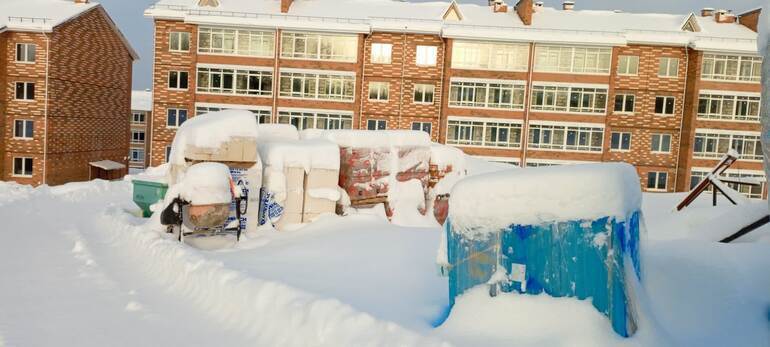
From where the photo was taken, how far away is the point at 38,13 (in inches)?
1292

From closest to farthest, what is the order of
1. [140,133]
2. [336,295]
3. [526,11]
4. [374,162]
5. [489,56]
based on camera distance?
[336,295]
[374,162]
[489,56]
[526,11]
[140,133]

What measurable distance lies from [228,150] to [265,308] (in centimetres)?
579

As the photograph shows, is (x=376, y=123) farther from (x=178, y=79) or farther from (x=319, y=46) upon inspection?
(x=178, y=79)

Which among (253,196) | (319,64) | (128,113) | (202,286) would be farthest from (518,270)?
(128,113)

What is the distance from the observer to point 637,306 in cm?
442

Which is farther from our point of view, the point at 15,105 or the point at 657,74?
the point at 657,74

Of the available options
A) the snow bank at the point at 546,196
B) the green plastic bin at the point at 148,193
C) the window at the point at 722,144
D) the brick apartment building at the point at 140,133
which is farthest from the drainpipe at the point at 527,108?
the brick apartment building at the point at 140,133

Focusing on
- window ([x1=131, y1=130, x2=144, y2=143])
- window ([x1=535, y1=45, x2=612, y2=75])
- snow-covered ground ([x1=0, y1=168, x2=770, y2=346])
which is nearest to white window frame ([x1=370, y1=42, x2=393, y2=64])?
window ([x1=535, y1=45, x2=612, y2=75])

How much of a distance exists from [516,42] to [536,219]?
29.2 metres

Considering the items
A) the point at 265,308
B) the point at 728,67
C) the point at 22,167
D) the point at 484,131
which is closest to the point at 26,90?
the point at 22,167

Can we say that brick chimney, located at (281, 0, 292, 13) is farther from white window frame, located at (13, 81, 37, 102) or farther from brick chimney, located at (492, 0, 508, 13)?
white window frame, located at (13, 81, 37, 102)

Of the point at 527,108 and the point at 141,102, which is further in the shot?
the point at 141,102

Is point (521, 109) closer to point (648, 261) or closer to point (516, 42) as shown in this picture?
point (516, 42)

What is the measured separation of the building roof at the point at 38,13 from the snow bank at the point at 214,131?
2428 cm
